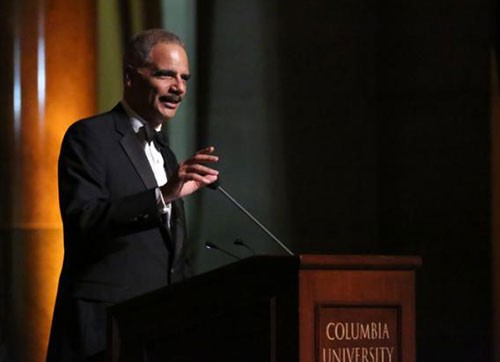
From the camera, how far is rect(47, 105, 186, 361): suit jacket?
4.05 metres

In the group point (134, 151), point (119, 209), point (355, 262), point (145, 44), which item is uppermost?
point (145, 44)

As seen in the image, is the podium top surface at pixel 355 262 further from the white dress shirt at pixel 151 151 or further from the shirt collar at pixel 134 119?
the shirt collar at pixel 134 119

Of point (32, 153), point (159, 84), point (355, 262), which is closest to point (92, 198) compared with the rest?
point (159, 84)

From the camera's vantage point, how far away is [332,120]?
21.7ft

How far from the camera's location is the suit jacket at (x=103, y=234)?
160 inches

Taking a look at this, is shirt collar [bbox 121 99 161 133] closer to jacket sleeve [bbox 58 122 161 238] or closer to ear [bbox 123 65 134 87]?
ear [bbox 123 65 134 87]

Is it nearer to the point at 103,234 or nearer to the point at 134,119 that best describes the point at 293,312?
the point at 103,234

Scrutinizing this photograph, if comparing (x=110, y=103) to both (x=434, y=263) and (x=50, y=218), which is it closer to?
(x=50, y=218)

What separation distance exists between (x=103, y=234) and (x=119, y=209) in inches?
3.9

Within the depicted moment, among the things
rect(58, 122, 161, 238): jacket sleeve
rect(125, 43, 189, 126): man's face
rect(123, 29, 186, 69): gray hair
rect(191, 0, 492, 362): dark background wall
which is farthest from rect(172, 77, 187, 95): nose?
rect(191, 0, 492, 362): dark background wall

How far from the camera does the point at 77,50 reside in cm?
642

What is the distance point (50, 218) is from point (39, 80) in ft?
2.06

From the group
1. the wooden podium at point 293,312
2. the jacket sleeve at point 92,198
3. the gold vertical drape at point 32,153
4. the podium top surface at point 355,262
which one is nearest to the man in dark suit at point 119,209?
the jacket sleeve at point 92,198

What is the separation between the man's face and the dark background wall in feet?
6.72
